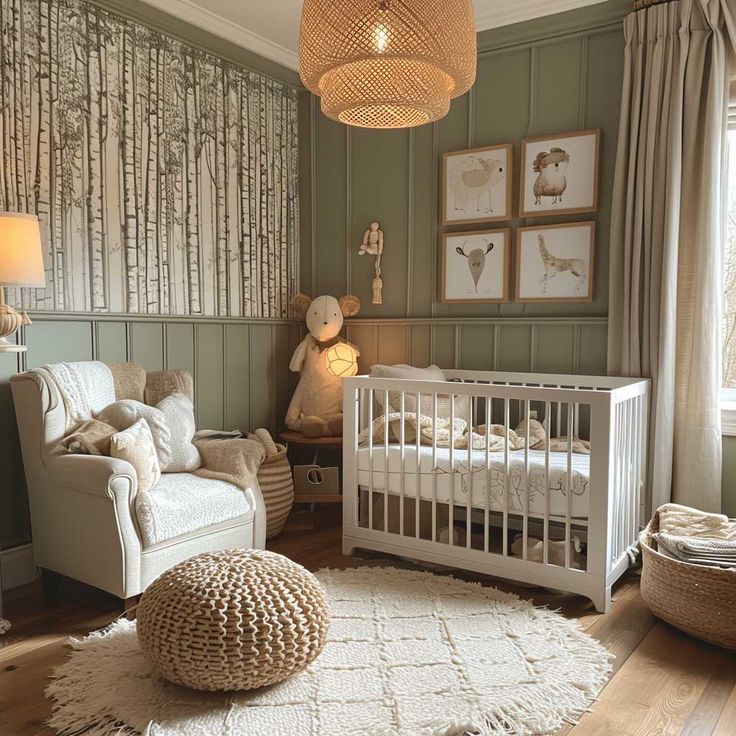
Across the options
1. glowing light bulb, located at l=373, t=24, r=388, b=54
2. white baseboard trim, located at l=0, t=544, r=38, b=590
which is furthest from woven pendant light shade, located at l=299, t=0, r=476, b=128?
white baseboard trim, located at l=0, t=544, r=38, b=590

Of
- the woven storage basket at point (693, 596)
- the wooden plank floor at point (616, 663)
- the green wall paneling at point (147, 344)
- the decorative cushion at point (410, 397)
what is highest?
the green wall paneling at point (147, 344)

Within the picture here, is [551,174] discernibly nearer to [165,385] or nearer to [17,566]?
[165,385]

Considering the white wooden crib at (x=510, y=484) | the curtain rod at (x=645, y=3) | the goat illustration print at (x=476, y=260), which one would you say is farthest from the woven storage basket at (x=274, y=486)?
the curtain rod at (x=645, y=3)

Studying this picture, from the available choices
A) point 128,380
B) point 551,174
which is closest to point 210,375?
point 128,380

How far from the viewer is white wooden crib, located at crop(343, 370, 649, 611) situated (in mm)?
2492

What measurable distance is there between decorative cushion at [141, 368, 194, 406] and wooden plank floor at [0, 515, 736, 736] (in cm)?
83

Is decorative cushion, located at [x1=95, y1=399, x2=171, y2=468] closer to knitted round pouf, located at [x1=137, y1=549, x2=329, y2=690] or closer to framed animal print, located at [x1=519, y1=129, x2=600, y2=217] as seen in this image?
knitted round pouf, located at [x1=137, y1=549, x2=329, y2=690]

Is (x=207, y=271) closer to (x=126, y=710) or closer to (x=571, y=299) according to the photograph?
(x=571, y=299)

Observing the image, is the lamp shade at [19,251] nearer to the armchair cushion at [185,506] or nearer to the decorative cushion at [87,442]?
the decorative cushion at [87,442]

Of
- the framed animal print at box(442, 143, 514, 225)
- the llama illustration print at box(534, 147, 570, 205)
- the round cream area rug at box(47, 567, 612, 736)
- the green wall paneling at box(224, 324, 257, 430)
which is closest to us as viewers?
the round cream area rug at box(47, 567, 612, 736)

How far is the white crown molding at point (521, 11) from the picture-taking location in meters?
3.16

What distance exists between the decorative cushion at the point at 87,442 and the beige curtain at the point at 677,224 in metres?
2.18

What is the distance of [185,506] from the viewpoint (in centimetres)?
247

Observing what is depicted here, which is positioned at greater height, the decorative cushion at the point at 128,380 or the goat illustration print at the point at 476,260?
the goat illustration print at the point at 476,260
